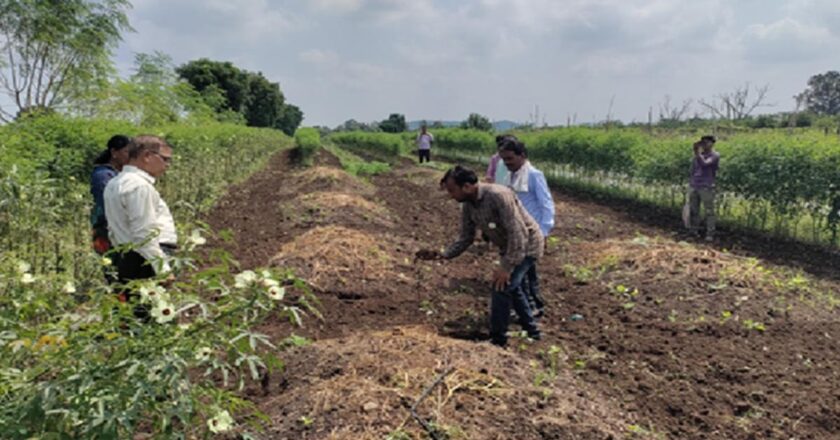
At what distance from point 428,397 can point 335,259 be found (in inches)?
138

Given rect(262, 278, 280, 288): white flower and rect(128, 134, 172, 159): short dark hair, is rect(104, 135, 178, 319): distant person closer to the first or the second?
rect(128, 134, 172, 159): short dark hair

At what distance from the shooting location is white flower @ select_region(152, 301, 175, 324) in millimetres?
1740

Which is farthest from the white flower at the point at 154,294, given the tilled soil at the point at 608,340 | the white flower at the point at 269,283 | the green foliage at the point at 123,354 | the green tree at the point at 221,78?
the green tree at the point at 221,78

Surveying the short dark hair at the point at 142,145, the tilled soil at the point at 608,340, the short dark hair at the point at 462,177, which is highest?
the short dark hair at the point at 142,145

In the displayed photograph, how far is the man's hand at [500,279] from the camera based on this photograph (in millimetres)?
4083

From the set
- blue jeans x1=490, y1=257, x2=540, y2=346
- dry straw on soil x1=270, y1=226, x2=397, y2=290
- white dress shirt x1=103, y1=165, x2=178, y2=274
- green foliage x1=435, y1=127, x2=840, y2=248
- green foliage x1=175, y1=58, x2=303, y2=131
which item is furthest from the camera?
green foliage x1=175, y1=58, x2=303, y2=131

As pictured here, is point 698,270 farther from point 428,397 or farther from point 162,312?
point 162,312

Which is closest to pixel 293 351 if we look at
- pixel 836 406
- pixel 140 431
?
pixel 140 431

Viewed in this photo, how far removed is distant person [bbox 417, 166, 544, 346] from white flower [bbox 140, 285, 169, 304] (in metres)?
2.33

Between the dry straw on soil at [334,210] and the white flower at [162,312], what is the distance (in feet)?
23.4

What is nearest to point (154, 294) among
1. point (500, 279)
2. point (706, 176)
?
point (500, 279)

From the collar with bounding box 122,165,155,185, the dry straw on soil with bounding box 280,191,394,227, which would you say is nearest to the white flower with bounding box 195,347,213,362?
the collar with bounding box 122,165,155,185

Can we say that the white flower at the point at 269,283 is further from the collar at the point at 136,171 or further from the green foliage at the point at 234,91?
the green foliage at the point at 234,91

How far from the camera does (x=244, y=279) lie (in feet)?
6.03
